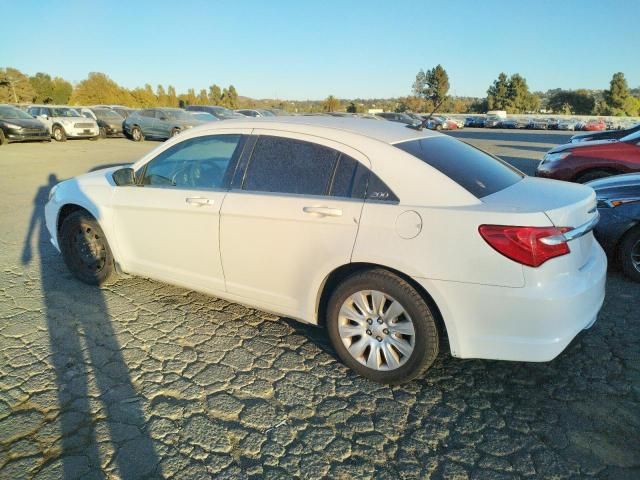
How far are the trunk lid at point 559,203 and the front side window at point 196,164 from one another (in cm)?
192

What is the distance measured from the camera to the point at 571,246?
2.41 meters

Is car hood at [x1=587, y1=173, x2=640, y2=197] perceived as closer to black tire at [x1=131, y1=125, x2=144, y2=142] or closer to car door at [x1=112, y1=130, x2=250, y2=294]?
car door at [x1=112, y1=130, x2=250, y2=294]

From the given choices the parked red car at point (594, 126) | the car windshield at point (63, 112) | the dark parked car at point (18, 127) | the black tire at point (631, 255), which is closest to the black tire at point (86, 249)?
the black tire at point (631, 255)

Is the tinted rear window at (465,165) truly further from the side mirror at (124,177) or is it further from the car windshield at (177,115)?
the car windshield at (177,115)

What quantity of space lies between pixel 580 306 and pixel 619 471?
0.83 m

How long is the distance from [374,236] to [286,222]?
636mm

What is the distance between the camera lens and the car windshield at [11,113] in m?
17.4

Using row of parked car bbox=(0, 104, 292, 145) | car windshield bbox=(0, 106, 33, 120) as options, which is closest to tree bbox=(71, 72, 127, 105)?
row of parked car bbox=(0, 104, 292, 145)

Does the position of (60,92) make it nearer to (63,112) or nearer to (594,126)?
(63,112)

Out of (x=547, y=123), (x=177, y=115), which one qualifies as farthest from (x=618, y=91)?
(x=177, y=115)

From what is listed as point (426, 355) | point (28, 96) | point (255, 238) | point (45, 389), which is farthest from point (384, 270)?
point (28, 96)

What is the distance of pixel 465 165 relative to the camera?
2.89 meters

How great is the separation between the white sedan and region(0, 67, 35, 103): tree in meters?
74.6

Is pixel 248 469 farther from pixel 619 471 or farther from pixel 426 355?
pixel 619 471
